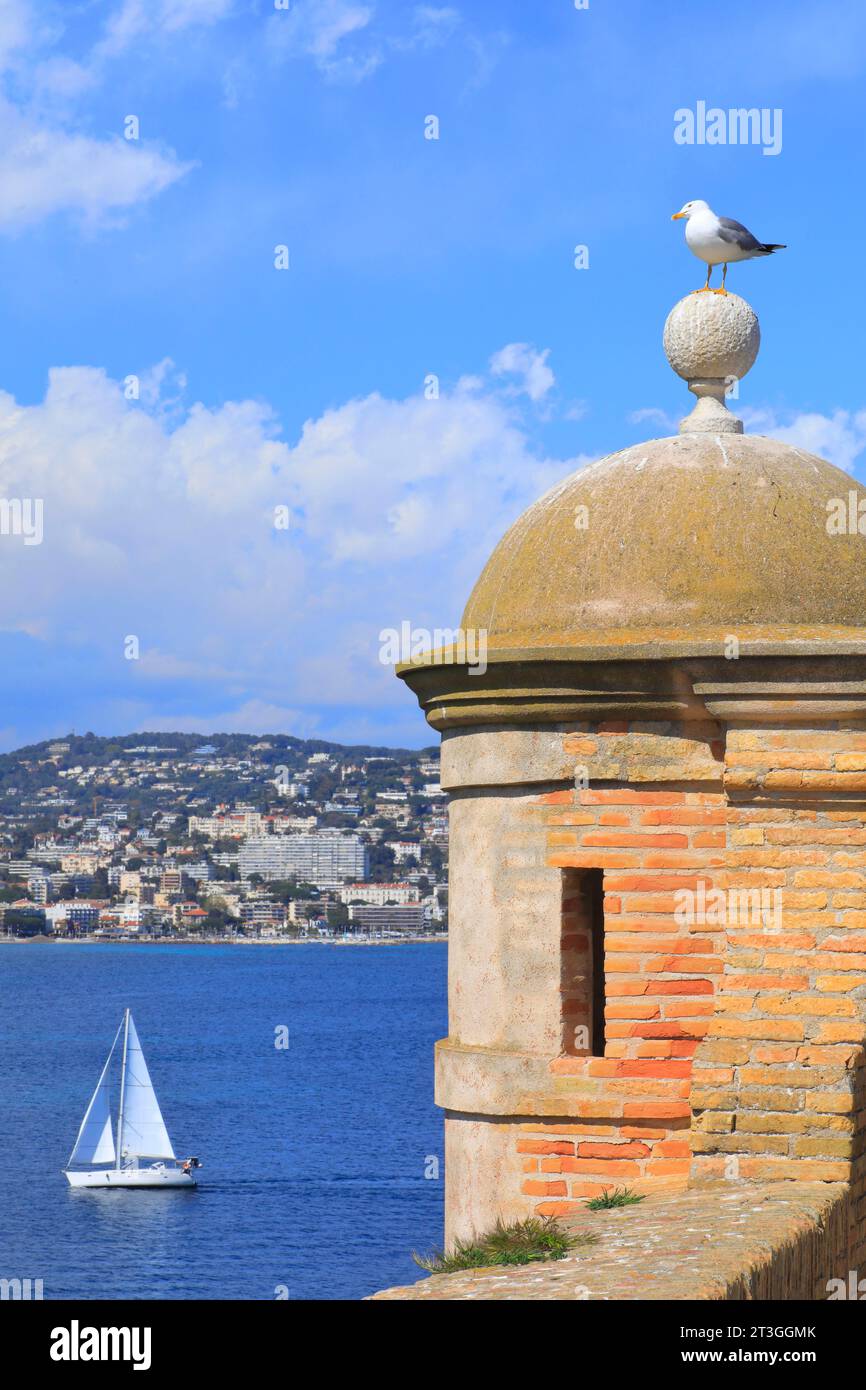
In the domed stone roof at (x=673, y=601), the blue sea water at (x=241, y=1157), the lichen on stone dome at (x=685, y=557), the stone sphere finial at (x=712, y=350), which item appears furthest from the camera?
the blue sea water at (x=241, y=1157)

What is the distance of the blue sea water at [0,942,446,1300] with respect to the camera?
53.6m

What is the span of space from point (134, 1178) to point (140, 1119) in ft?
8.71

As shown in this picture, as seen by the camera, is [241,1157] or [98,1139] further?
[241,1157]

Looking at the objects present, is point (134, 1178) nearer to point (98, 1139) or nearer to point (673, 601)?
point (98, 1139)

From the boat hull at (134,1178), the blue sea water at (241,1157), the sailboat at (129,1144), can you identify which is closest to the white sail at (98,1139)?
the sailboat at (129,1144)

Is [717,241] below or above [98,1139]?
above

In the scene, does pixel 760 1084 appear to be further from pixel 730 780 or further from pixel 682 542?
pixel 682 542

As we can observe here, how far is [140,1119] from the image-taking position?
71.1m

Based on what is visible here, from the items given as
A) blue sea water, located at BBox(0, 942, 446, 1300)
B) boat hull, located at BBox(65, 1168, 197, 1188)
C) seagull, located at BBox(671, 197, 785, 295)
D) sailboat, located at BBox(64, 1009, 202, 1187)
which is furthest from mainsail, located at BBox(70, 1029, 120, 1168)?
seagull, located at BBox(671, 197, 785, 295)

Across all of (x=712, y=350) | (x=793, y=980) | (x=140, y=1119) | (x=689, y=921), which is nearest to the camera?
(x=793, y=980)

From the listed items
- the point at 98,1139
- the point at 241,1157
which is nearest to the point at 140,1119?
the point at 98,1139

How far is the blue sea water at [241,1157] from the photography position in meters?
53.6

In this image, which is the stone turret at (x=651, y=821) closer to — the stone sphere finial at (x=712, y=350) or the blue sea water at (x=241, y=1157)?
the stone sphere finial at (x=712, y=350)

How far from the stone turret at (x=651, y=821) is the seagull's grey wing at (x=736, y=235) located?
48.8 inches
